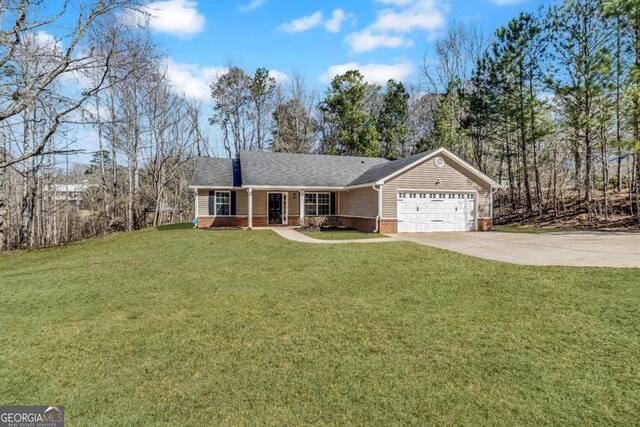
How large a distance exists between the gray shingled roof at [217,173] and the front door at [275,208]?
6.64 feet

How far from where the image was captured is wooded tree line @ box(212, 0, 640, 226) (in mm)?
18125

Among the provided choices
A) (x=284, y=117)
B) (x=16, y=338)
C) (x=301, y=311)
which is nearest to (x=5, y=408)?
(x=16, y=338)

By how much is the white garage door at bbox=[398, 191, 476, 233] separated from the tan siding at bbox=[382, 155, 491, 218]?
1.19 ft

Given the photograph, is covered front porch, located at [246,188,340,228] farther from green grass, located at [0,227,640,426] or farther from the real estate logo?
the real estate logo

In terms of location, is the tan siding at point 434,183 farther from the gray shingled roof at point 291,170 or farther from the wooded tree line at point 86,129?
the wooded tree line at point 86,129

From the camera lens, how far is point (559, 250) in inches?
419

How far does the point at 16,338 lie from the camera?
463cm

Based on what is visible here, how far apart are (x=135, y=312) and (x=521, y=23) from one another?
81.0 ft

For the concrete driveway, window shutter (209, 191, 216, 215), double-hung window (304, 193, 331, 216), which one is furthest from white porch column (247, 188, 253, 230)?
the concrete driveway

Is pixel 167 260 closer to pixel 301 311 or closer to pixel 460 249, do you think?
pixel 301 311

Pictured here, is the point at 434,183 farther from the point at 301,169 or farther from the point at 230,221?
the point at 230,221

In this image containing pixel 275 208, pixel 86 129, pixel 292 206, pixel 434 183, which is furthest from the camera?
pixel 292 206

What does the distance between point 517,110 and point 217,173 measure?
61.3 ft

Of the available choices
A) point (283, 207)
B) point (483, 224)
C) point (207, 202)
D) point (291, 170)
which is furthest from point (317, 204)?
point (483, 224)
